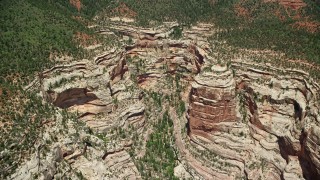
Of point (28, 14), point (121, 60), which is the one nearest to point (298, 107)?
point (121, 60)

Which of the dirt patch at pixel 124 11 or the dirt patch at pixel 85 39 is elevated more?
the dirt patch at pixel 124 11

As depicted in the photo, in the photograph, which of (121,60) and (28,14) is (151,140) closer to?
(121,60)

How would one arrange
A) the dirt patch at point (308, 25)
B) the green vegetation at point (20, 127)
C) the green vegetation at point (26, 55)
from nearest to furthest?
the green vegetation at point (20, 127) → the green vegetation at point (26, 55) → the dirt patch at point (308, 25)

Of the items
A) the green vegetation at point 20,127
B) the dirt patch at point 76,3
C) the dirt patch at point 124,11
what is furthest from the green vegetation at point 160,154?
the dirt patch at point 76,3

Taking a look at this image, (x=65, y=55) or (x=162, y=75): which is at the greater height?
(x=65, y=55)

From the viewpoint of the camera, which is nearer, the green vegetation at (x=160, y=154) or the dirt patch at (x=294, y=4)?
the green vegetation at (x=160, y=154)

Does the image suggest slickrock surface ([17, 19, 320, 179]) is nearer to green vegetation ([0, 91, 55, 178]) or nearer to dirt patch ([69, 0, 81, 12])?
green vegetation ([0, 91, 55, 178])

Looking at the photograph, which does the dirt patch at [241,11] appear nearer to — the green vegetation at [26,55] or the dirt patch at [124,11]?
the dirt patch at [124,11]
